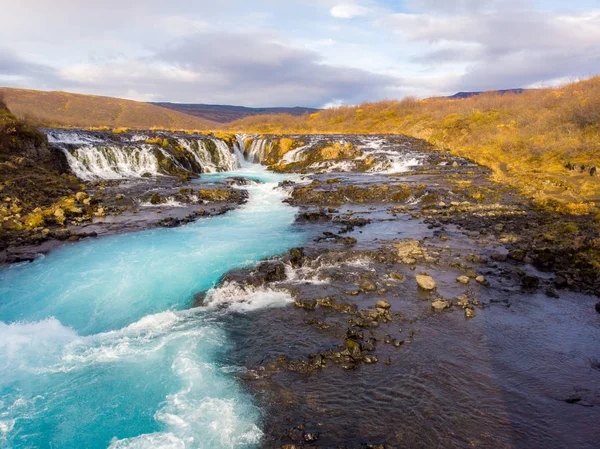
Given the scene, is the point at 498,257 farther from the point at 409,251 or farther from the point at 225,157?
the point at 225,157

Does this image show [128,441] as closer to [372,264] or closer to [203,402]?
[203,402]

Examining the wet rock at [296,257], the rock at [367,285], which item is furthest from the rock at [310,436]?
the wet rock at [296,257]

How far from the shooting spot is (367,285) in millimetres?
11961

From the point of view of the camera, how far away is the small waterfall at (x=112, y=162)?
31031 mm

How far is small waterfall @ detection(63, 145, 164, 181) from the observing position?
31.0 meters

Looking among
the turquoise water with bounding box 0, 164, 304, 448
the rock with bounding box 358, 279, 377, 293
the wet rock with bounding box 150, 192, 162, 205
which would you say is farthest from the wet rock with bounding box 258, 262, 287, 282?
the wet rock with bounding box 150, 192, 162, 205

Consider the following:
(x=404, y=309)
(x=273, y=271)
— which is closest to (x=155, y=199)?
(x=273, y=271)

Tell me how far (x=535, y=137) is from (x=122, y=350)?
3953cm

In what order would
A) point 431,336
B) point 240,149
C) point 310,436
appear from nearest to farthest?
1. point 310,436
2. point 431,336
3. point 240,149

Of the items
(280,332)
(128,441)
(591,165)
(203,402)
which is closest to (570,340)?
(280,332)

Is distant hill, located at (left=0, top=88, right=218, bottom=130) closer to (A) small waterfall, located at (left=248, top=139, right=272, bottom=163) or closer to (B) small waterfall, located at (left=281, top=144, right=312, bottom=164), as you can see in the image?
(A) small waterfall, located at (left=248, top=139, right=272, bottom=163)

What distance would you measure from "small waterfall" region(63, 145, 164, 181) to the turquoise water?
18078 mm

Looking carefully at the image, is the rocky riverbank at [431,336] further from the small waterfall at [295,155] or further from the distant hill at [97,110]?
the distant hill at [97,110]

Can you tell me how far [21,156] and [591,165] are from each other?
A: 42.2 metres
